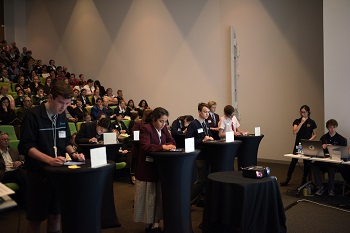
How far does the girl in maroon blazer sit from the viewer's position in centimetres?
374

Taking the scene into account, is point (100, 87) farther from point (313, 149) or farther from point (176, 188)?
point (176, 188)

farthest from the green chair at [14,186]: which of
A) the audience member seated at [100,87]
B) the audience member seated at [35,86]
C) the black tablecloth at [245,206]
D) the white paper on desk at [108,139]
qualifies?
the audience member seated at [100,87]

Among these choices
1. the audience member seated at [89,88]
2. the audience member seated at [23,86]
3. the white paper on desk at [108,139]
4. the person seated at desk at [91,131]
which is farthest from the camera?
the audience member seated at [89,88]

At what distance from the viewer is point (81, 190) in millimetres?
2625

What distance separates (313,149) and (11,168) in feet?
14.1

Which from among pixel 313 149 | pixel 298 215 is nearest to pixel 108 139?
pixel 298 215

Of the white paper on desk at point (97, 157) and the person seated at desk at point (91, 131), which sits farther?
the person seated at desk at point (91, 131)

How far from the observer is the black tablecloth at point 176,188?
3.45 m

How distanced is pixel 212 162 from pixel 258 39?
195 inches

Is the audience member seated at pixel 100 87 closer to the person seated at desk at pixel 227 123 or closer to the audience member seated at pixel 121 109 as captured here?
the audience member seated at pixel 121 109

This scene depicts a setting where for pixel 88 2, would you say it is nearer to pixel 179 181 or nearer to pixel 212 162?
pixel 212 162

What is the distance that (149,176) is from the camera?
12.3ft

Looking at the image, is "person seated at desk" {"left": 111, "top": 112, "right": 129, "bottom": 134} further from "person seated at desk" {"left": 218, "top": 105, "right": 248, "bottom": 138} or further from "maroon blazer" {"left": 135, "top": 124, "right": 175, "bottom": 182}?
"maroon blazer" {"left": 135, "top": 124, "right": 175, "bottom": 182}

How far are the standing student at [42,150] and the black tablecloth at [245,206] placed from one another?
1.39 meters
